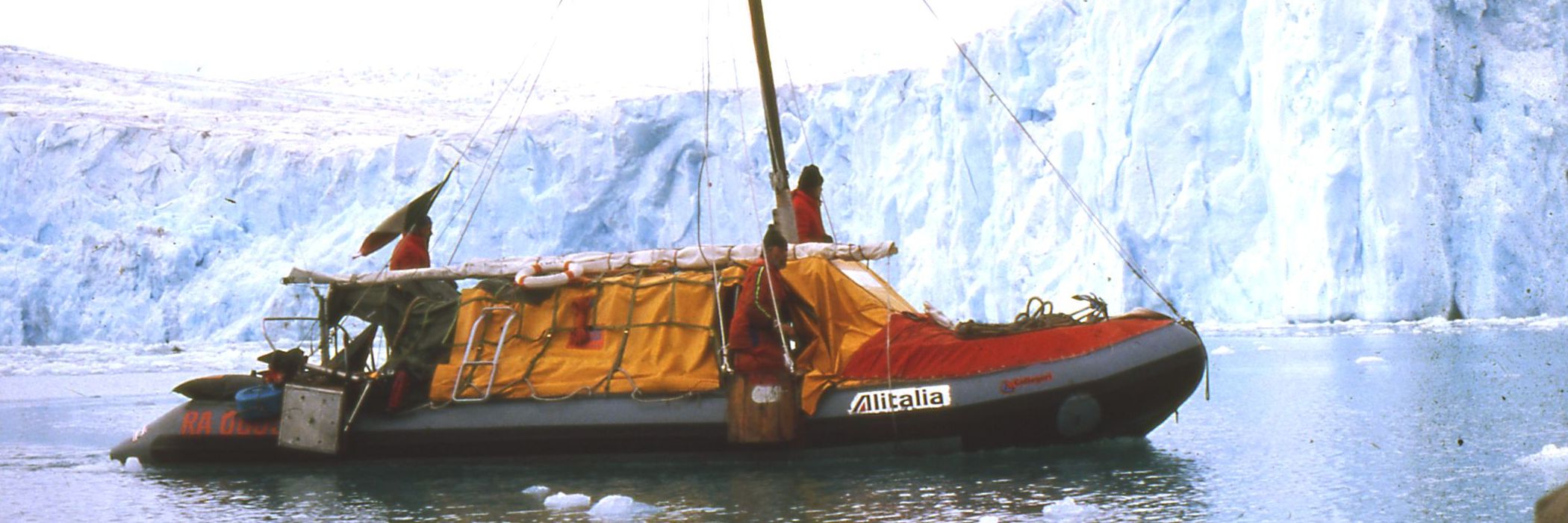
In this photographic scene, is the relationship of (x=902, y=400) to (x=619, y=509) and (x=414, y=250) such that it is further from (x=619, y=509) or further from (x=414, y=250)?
(x=414, y=250)

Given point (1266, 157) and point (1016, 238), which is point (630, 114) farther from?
point (1266, 157)

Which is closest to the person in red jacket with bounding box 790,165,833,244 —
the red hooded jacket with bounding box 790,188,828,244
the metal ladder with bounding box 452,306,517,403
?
the red hooded jacket with bounding box 790,188,828,244

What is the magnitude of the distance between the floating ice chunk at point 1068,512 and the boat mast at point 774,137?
11.8ft

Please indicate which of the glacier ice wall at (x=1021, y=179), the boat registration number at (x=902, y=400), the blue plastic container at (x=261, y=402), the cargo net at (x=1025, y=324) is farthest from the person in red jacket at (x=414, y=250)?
the glacier ice wall at (x=1021, y=179)

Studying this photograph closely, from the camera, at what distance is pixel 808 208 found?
9430mm

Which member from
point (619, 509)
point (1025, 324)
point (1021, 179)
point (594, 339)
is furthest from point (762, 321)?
point (1021, 179)

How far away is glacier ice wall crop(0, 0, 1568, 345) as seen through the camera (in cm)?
2414

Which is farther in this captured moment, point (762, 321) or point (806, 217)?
point (806, 217)

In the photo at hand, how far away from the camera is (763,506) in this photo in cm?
677

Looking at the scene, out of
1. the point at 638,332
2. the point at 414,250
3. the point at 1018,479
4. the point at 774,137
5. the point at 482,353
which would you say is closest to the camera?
the point at 1018,479

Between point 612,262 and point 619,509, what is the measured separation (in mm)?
2588

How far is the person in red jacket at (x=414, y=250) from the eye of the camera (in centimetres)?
962

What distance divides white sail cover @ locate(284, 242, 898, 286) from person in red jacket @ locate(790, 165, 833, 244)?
65 cm

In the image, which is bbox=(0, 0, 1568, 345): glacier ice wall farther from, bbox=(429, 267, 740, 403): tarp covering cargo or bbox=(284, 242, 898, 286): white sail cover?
bbox=(429, 267, 740, 403): tarp covering cargo
